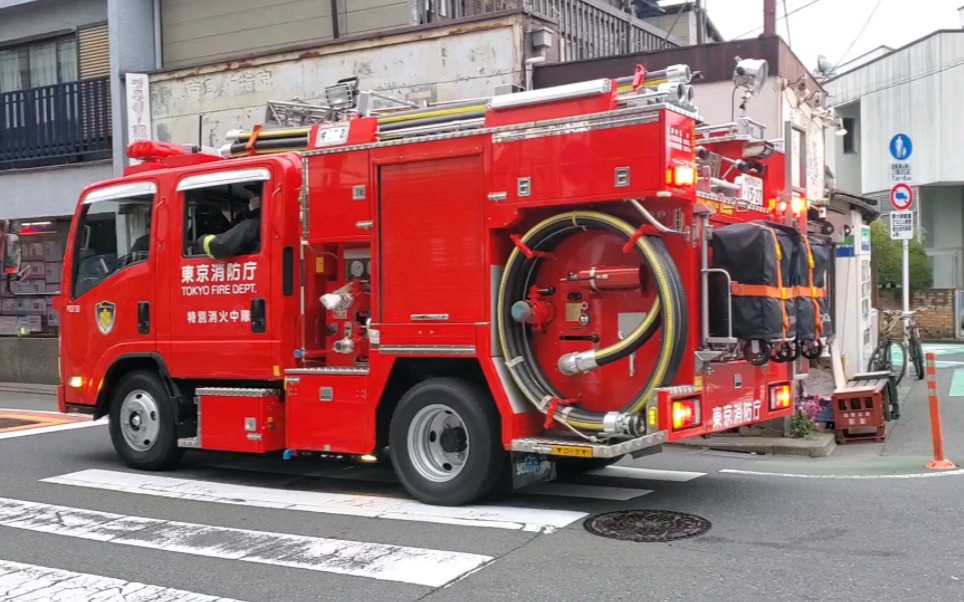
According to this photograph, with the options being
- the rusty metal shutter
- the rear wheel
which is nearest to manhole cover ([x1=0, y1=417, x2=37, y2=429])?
the rusty metal shutter

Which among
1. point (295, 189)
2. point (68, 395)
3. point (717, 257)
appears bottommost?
point (68, 395)

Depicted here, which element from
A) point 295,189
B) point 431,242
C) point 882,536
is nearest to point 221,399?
point 295,189

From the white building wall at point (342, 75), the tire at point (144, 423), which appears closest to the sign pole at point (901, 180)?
the white building wall at point (342, 75)

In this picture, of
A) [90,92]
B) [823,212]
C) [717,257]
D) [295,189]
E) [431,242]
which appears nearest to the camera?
[717,257]

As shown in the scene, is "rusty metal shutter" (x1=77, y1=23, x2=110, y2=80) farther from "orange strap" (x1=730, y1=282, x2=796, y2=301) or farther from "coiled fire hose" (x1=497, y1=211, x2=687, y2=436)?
"orange strap" (x1=730, y1=282, x2=796, y2=301)

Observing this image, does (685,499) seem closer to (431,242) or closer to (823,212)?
(431,242)

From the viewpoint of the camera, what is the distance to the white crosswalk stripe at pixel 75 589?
524 cm

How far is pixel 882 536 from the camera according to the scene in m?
6.17

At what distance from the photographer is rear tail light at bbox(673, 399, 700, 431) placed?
6332 millimetres

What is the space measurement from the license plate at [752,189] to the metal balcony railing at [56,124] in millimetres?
13700

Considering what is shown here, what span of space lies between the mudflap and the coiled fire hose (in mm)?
411

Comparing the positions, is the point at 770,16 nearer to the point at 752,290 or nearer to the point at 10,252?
the point at 752,290

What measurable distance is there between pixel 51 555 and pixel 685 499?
4534mm

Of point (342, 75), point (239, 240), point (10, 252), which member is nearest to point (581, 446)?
point (239, 240)
